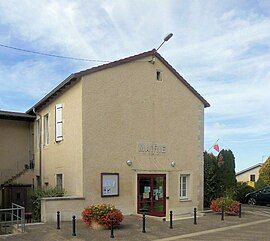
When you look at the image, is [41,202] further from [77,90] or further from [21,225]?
[77,90]

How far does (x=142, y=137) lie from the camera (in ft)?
67.4

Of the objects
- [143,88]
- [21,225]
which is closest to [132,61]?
[143,88]

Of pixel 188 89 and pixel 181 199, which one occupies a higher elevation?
pixel 188 89

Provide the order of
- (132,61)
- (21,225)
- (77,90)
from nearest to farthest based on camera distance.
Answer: (21,225), (77,90), (132,61)

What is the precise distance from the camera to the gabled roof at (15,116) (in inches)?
910

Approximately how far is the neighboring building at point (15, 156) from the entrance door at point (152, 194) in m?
6.49

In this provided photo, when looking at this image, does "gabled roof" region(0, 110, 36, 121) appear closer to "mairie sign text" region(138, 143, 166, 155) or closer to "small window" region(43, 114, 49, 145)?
"small window" region(43, 114, 49, 145)

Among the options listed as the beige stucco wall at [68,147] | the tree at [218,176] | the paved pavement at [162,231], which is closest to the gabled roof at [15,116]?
the beige stucco wall at [68,147]

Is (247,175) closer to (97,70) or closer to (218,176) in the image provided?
(218,176)

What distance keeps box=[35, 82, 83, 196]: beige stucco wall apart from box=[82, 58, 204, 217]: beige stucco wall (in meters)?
0.40

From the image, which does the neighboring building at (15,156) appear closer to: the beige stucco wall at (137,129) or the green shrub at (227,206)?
the beige stucco wall at (137,129)

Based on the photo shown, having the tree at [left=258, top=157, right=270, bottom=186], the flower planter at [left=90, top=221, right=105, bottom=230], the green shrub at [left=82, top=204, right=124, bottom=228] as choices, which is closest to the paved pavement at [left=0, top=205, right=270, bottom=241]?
the flower planter at [left=90, top=221, right=105, bottom=230]

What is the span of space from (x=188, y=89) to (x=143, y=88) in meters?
3.23

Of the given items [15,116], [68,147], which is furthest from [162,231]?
[15,116]
